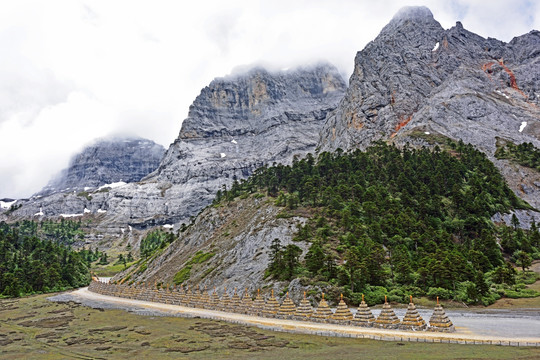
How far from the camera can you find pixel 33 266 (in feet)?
355

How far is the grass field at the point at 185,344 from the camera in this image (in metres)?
27.2

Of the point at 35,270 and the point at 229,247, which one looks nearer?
the point at 229,247

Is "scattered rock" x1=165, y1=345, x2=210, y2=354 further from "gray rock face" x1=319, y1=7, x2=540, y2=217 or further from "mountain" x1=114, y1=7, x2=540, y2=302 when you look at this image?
"gray rock face" x1=319, y1=7, x2=540, y2=217

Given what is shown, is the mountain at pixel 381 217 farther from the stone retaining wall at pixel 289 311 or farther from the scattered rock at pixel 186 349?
the scattered rock at pixel 186 349

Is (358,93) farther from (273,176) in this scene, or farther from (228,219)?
(228,219)

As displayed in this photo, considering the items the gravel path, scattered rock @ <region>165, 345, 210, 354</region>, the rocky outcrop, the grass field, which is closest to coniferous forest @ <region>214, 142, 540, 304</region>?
the rocky outcrop

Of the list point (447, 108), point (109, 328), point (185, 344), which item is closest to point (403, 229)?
point (185, 344)

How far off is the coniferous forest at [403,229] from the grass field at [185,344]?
824 inches

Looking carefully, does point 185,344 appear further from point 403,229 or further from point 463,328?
point 403,229

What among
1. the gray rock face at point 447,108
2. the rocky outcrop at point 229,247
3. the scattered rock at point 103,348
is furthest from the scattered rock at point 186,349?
the gray rock face at point 447,108

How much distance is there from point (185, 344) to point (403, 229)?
49731 mm

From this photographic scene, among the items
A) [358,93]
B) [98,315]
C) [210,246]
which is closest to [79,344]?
[98,315]

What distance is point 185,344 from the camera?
34.1 metres

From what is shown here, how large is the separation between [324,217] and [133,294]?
1620 inches
